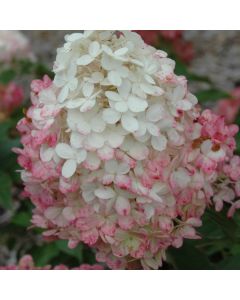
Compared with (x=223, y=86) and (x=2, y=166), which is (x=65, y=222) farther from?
(x=223, y=86)

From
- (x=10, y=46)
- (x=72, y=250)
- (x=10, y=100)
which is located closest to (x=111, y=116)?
(x=72, y=250)

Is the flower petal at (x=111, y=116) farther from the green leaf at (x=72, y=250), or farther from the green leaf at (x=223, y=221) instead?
the green leaf at (x=72, y=250)

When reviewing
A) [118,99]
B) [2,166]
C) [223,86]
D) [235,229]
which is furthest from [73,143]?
[223,86]

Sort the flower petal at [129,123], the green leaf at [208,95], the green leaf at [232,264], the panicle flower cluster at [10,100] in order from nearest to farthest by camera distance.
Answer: the flower petal at [129,123]
the green leaf at [232,264]
the green leaf at [208,95]
the panicle flower cluster at [10,100]

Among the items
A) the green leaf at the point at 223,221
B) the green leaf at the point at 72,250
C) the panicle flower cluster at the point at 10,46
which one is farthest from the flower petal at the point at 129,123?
the panicle flower cluster at the point at 10,46

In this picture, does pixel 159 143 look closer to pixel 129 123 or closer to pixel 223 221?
pixel 129 123

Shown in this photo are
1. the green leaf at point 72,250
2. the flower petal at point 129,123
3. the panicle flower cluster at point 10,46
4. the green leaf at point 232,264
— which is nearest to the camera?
the flower petal at point 129,123
